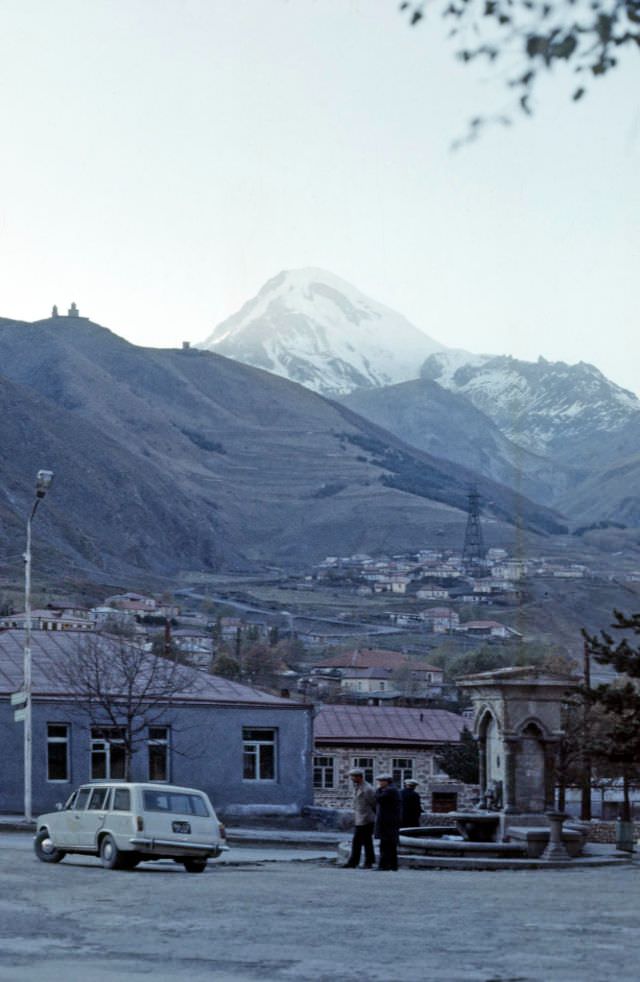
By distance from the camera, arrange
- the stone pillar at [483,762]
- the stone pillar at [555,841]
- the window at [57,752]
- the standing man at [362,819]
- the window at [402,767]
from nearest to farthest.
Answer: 1. the standing man at [362,819]
2. the stone pillar at [555,841]
3. the stone pillar at [483,762]
4. the window at [57,752]
5. the window at [402,767]

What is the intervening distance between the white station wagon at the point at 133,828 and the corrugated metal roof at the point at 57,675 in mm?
17899

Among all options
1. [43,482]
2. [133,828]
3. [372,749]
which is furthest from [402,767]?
[133,828]

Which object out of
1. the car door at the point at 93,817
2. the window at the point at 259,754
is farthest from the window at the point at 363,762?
the car door at the point at 93,817

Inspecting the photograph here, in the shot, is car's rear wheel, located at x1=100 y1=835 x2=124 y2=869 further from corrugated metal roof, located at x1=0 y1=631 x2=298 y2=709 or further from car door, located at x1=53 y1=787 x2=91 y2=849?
corrugated metal roof, located at x1=0 y1=631 x2=298 y2=709

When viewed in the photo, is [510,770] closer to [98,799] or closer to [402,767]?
[98,799]

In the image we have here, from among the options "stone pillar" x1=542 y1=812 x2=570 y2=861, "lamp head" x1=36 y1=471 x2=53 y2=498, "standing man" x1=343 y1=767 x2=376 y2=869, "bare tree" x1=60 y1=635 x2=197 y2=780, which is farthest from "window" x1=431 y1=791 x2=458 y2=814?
"standing man" x1=343 y1=767 x2=376 y2=869

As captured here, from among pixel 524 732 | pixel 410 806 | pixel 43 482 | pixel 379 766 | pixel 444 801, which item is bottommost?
pixel 444 801

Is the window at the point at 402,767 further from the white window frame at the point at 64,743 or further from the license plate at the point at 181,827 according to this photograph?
the license plate at the point at 181,827

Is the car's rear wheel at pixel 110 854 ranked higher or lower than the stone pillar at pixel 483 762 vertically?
lower

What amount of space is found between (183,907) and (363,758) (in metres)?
49.4

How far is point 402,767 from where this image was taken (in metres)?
66.3

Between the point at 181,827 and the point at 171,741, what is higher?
the point at 181,827

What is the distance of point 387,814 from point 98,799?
4097 millimetres

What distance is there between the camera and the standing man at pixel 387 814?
21.8 metres
